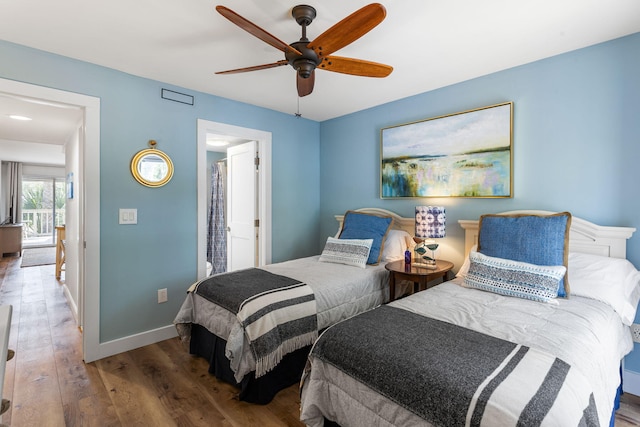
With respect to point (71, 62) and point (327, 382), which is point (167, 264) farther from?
point (327, 382)

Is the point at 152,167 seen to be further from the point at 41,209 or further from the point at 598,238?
the point at 41,209

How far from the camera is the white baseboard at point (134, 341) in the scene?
8.54 ft

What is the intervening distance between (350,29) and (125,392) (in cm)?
261

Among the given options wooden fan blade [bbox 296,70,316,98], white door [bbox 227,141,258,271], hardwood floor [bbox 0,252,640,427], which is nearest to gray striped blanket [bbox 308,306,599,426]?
hardwood floor [bbox 0,252,640,427]

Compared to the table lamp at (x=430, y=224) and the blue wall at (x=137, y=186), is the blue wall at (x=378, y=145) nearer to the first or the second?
the blue wall at (x=137, y=186)

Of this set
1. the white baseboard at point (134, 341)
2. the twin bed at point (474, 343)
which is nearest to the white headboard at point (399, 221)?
the twin bed at point (474, 343)

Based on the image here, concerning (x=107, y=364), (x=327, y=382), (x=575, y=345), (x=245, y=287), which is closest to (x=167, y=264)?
(x=107, y=364)

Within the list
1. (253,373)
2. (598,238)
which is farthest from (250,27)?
(598,238)

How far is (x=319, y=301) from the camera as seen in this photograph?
7.40ft

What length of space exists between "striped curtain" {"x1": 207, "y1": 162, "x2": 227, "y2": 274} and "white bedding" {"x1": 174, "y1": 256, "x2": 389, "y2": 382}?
2145mm

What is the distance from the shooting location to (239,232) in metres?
4.12

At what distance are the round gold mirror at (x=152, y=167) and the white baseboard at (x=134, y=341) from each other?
4.35 feet

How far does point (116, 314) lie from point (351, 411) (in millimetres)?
2249

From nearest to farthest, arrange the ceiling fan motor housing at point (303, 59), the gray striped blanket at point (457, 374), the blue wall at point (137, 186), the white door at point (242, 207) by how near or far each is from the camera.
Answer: the gray striped blanket at point (457, 374), the ceiling fan motor housing at point (303, 59), the blue wall at point (137, 186), the white door at point (242, 207)
